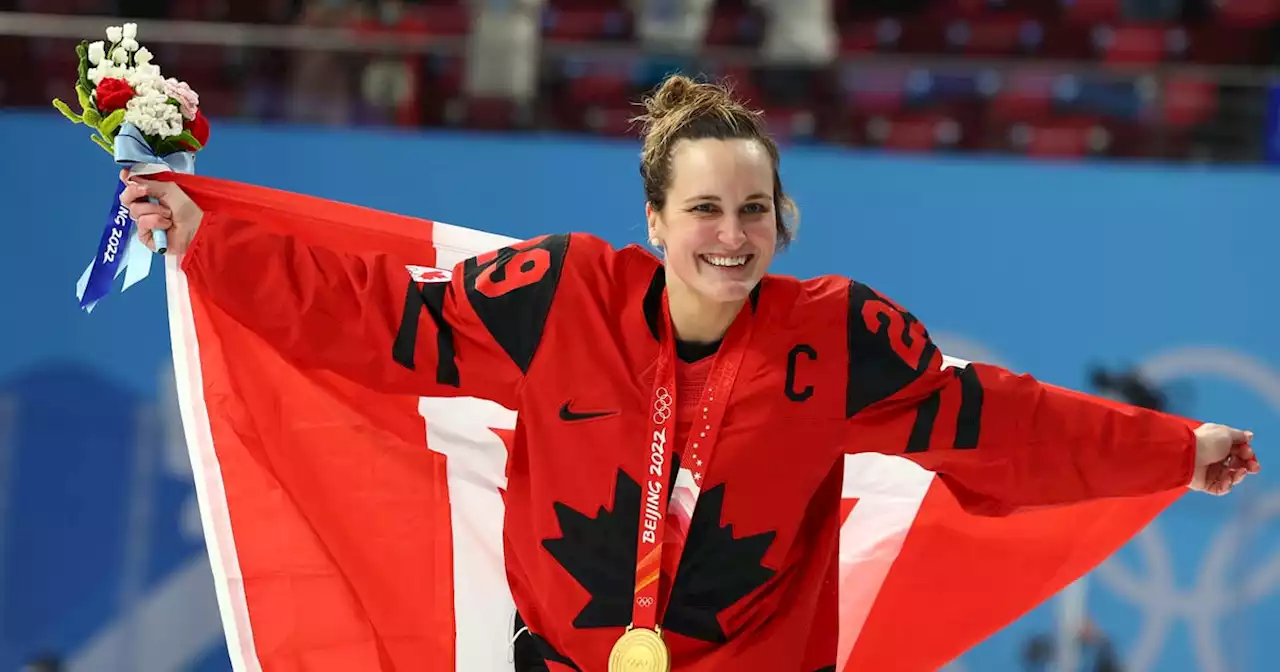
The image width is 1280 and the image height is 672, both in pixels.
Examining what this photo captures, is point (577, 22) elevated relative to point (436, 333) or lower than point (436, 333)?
elevated

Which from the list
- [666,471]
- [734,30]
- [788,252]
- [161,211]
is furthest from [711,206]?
[734,30]

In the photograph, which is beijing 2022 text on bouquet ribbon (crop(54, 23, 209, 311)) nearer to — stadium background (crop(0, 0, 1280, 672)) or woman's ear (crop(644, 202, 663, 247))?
woman's ear (crop(644, 202, 663, 247))

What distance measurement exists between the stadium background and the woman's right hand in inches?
102

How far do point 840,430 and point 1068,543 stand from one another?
0.77 m

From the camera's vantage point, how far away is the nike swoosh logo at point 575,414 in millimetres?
1981

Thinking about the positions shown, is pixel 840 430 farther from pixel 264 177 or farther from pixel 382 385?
pixel 264 177

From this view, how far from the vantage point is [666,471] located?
1.95 m

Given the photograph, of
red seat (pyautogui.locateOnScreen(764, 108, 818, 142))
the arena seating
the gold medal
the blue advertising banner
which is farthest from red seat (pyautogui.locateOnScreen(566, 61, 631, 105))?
the gold medal

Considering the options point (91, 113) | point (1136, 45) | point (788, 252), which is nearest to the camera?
point (91, 113)

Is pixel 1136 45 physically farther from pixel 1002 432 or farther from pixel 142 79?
pixel 142 79

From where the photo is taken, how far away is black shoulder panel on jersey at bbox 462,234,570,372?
6.61 feet

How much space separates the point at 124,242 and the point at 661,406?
2.87 ft

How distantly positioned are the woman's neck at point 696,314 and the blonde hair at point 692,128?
5.0 inches

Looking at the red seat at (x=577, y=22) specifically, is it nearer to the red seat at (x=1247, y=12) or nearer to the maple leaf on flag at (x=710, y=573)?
the red seat at (x=1247, y=12)
